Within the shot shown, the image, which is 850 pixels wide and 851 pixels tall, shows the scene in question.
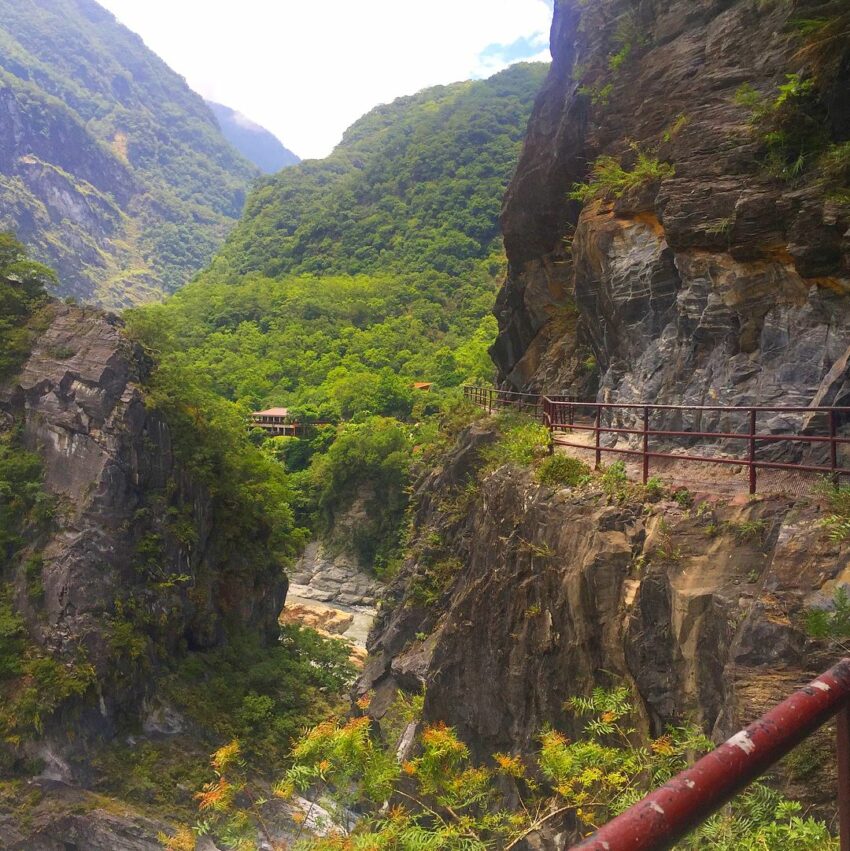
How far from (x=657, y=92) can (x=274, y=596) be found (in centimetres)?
2316

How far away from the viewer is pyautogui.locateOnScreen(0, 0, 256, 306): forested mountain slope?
112625 mm

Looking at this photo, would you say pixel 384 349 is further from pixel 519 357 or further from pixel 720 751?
pixel 720 751

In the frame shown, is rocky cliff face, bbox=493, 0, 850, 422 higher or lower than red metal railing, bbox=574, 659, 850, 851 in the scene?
higher

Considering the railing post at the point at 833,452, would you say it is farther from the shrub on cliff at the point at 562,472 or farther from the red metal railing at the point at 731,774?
the red metal railing at the point at 731,774

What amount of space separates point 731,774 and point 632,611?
585 centimetres

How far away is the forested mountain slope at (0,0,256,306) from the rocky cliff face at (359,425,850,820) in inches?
4297

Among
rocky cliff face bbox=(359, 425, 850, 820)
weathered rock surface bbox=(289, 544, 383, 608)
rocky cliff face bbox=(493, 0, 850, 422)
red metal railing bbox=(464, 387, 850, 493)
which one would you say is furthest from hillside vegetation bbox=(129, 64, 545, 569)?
red metal railing bbox=(464, 387, 850, 493)

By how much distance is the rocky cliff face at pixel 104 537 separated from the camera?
1856 cm

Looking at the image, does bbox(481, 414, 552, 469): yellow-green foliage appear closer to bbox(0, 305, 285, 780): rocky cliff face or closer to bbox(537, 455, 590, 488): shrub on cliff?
bbox(537, 455, 590, 488): shrub on cliff

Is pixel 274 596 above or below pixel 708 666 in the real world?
below

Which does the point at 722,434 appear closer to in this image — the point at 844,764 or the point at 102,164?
the point at 844,764

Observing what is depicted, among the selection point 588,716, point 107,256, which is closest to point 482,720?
point 588,716

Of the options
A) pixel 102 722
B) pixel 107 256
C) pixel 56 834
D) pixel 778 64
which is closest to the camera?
pixel 778 64

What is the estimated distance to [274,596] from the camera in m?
27.8
